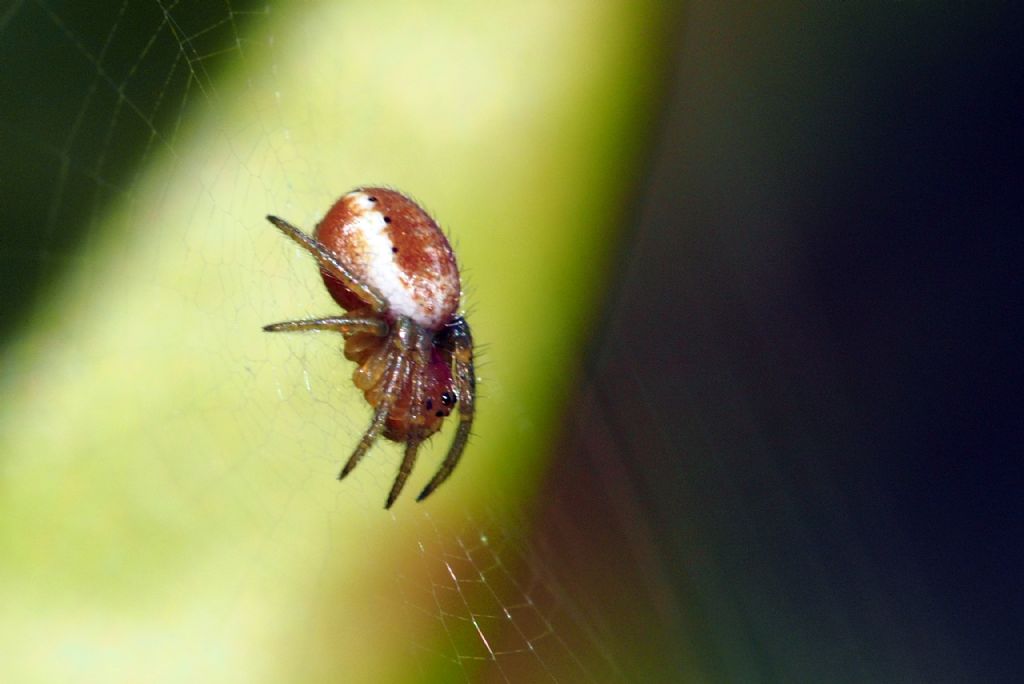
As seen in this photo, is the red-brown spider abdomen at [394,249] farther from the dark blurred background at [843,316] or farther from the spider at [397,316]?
the dark blurred background at [843,316]

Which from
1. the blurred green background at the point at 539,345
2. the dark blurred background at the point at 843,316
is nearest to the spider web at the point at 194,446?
the blurred green background at the point at 539,345

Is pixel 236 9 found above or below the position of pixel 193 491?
above

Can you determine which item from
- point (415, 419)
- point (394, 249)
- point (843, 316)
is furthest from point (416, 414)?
point (843, 316)

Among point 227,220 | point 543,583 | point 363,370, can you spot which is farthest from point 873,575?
point 227,220

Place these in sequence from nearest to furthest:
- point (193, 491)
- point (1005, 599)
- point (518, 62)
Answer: point (193, 491), point (518, 62), point (1005, 599)

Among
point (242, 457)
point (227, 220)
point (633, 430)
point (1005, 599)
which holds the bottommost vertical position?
point (1005, 599)

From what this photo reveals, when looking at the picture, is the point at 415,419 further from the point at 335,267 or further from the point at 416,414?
the point at 335,267

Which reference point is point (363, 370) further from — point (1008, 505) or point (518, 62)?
point (1008, 505)
